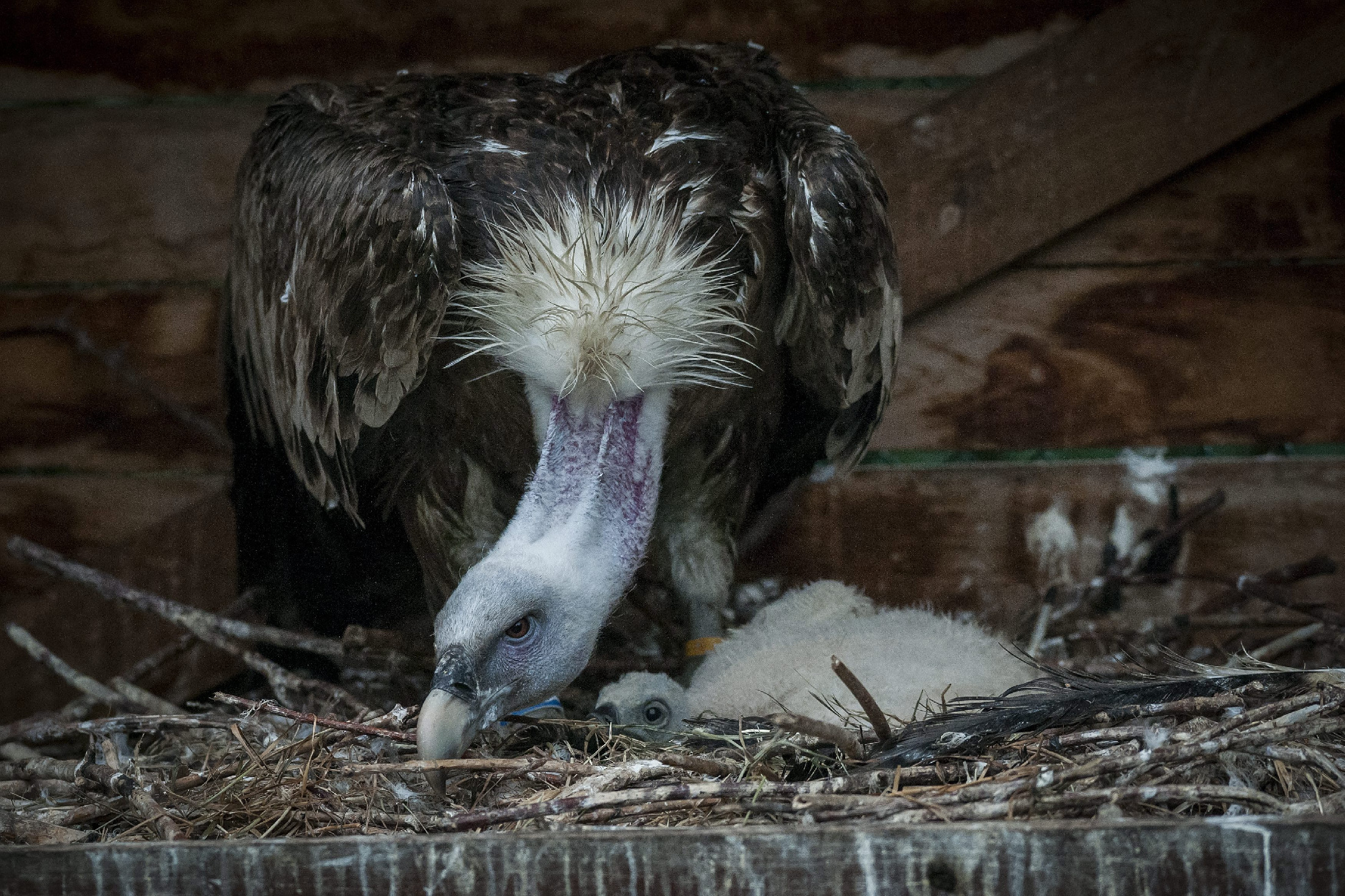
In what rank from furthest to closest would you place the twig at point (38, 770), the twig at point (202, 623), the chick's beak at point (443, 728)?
1. the twig at point (202, 623)
2. the twig at point (38, 770)
3. the chick's beak at point (443, 728)

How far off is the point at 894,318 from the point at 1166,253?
857 mm

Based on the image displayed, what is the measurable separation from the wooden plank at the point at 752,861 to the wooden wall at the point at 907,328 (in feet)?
4.86

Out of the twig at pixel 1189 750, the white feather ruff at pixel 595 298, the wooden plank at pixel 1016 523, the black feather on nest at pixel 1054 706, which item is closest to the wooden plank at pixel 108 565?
the white feather ruff at pixel 595 298

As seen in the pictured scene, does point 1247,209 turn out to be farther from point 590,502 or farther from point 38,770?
point 38,770

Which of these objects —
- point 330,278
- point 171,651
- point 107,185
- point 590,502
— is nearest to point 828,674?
point 590,502

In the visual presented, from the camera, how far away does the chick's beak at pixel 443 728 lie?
63.6 inches

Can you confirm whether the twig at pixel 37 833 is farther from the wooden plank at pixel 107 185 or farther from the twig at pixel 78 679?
the wooden plank at pixel 107 185

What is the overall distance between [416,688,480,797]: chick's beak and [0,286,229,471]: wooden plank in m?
1.33

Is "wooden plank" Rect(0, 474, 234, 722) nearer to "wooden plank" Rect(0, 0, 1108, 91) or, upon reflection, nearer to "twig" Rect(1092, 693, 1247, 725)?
"wooden plank" Rect(0, 0, 1108, 91)

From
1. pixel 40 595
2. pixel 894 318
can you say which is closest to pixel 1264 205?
pixel 894 318

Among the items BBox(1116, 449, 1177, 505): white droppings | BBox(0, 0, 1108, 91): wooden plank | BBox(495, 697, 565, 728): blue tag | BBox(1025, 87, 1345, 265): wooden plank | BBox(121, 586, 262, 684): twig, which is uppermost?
BBox(0, 0, 1108, 91): wooden plank

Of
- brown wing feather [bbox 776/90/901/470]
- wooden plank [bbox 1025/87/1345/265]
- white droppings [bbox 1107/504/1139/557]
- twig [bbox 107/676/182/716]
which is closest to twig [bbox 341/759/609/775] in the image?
twig [bbox 107/676/182/716]

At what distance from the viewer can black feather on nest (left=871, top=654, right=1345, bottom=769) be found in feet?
4.99

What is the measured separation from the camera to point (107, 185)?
9.12 ft
